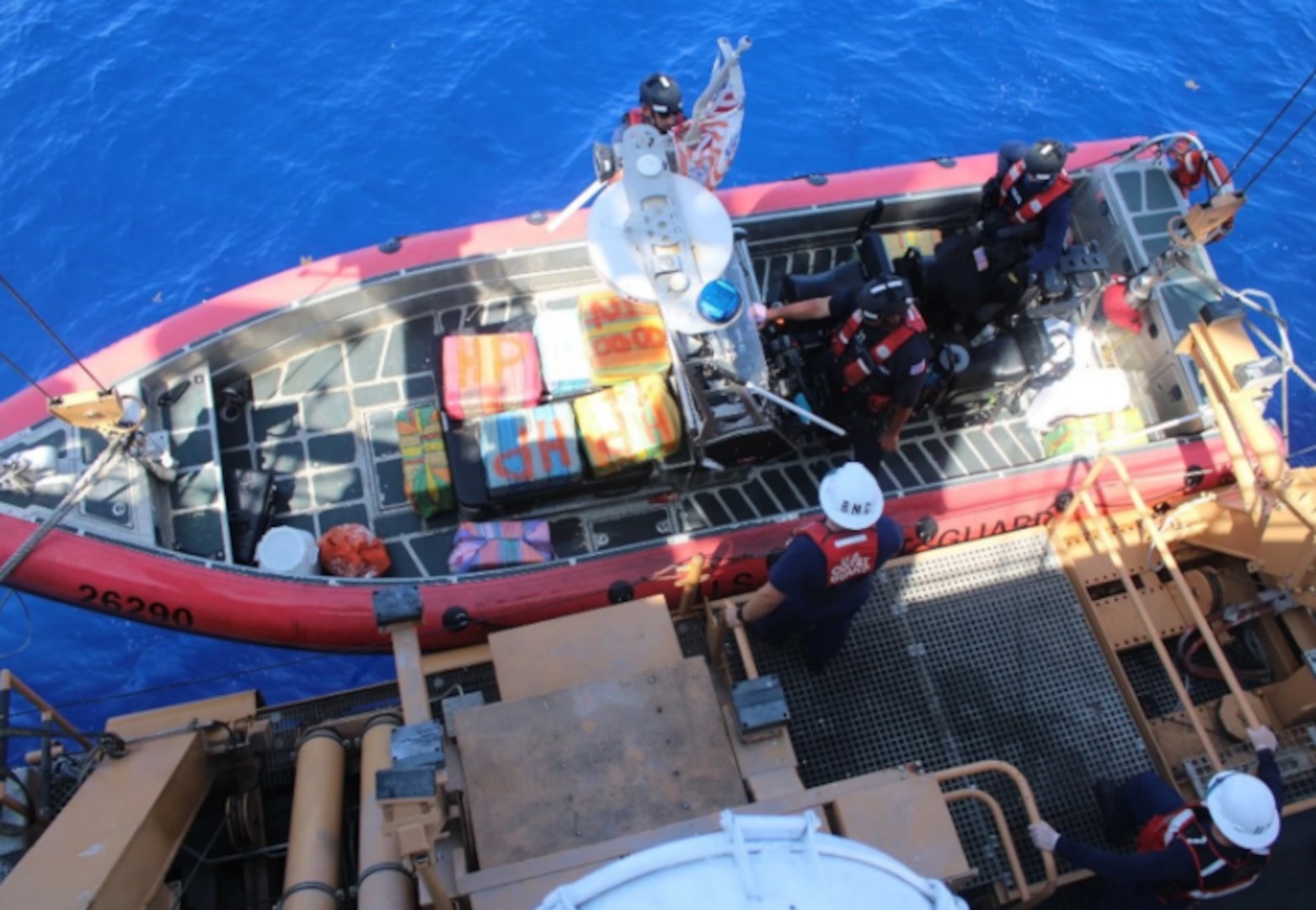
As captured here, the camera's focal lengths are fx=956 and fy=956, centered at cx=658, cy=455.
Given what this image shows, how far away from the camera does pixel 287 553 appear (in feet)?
17.4

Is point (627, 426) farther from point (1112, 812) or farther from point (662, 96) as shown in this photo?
point (1112, 812)

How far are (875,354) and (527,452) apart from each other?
202cm

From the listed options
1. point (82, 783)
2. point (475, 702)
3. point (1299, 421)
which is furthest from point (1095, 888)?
point (1299, 421)

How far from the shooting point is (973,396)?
5.94 metres

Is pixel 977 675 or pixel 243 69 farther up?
pixel 243 69

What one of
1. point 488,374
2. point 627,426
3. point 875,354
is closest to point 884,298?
point 875,354

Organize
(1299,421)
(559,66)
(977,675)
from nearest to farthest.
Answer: (977,675)
(1299,421)
(559,66)

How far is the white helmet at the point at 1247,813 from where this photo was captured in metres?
3.63

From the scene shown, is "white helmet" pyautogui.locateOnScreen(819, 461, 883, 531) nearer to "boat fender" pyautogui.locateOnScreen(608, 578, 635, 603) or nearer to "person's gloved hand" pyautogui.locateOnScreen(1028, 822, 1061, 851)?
"person's gloved hand" pyautogui.locateOnScreen(1028, 822, 1061, 851)

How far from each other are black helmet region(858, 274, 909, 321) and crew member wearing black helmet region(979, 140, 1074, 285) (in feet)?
3.67

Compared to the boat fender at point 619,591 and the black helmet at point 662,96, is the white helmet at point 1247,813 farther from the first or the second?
the black helmet at point 662,96

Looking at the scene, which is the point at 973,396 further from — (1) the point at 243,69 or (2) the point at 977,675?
(1) the point at 243,69

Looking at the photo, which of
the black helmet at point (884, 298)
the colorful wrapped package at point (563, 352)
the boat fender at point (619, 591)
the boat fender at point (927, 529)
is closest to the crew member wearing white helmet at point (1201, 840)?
the boat fender at point (927, 529)

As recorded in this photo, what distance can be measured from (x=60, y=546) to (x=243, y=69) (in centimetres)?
596
